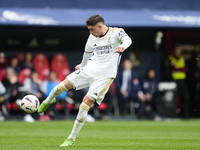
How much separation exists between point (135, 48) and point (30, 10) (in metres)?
4.81

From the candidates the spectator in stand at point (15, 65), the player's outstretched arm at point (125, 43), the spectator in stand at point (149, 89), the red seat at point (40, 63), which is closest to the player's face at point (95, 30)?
the player's outstretched arm at point (125, 43)

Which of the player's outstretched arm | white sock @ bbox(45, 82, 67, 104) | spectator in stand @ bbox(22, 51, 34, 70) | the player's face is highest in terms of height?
the player's face

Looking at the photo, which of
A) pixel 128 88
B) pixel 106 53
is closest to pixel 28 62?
pixel 128 88

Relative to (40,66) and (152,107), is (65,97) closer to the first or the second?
(40,66)

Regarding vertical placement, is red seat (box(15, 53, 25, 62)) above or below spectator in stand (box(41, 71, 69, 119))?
above

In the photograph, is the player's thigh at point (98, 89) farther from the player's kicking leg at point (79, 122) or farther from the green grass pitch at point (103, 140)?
the green grass pitch at point (103, 140)

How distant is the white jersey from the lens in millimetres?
6828

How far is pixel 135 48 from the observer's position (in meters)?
16.4

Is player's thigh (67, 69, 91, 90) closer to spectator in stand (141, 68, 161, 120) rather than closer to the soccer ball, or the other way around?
the soccer ball

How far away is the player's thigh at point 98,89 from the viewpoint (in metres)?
6.66

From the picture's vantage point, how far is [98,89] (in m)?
6.71

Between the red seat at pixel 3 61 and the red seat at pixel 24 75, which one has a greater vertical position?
the red seat at pixel 3 61

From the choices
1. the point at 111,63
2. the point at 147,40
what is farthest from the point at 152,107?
the point at 111,63

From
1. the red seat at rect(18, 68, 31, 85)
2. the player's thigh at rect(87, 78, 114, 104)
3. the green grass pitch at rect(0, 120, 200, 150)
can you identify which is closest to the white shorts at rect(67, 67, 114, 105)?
the player's thigh at rect(87, 78, 114, 104)
